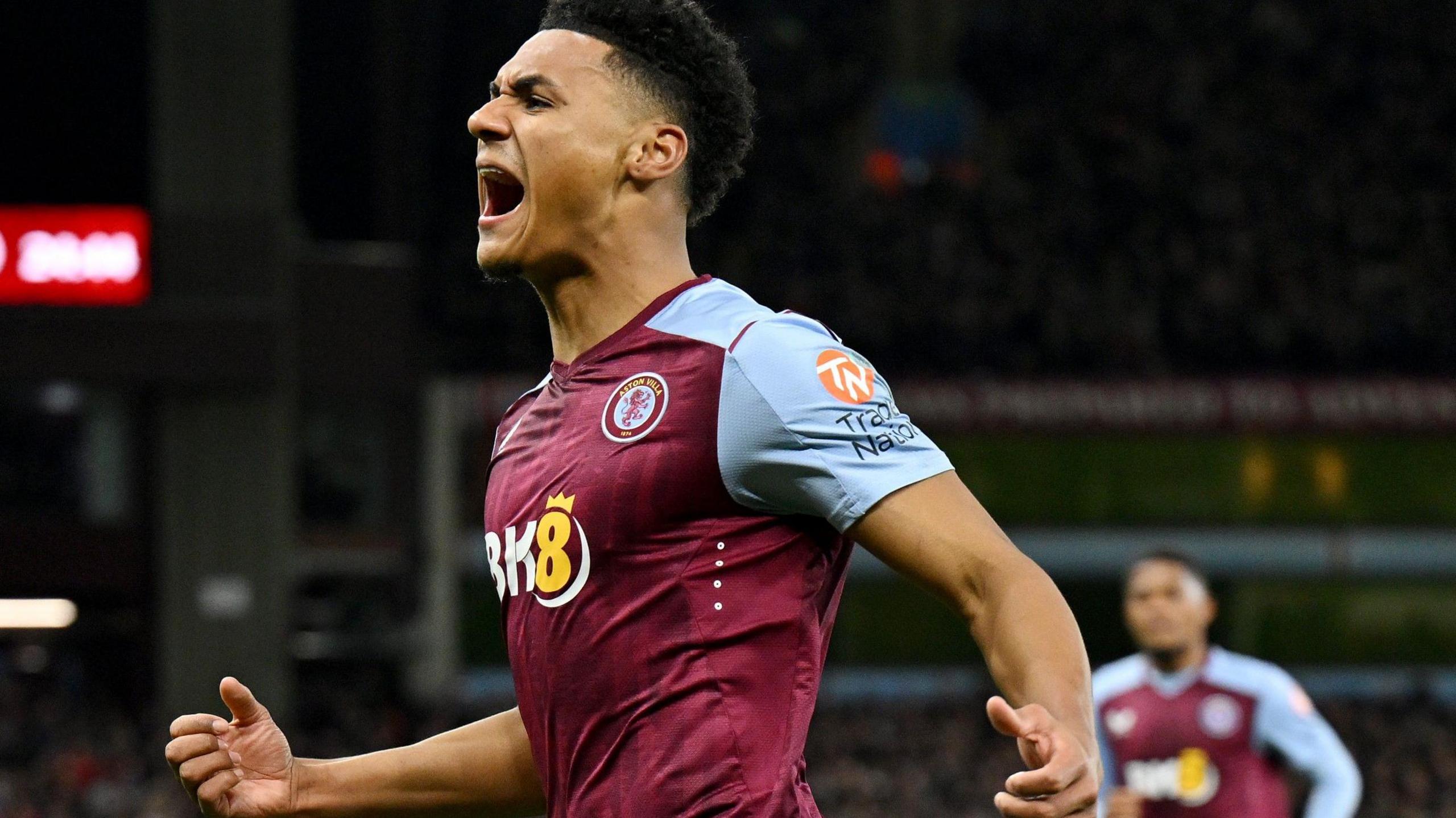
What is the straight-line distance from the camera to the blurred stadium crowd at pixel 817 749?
14.9m

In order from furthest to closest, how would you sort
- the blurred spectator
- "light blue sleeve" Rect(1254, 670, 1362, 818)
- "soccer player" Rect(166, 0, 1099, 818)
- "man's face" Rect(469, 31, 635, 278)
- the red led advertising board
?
the blurred spectator
the red led advertising board
"light blue sleeve" Rect(1254, 670, 1362, 818)
"man's face" Rect(469, 31, 635, 278)
"soccer player" Rect(166, 0, 1099, 818)

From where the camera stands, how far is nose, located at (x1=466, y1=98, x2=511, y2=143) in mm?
2629

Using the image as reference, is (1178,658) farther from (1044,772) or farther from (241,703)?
(1044,772)

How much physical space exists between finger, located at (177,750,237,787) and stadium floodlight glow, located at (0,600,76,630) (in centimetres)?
1524

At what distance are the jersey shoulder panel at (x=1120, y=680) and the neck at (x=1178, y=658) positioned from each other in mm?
60

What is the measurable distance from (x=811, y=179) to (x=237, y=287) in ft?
27.2

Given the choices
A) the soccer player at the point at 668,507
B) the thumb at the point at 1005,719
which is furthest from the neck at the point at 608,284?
the thumb at the point at 1005,719

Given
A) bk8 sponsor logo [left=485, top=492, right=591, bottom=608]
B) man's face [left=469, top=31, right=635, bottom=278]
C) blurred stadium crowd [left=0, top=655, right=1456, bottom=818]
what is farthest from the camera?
blurred stadium crowd [left=0, top=655, right=1456, bottom=818]

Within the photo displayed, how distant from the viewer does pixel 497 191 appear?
2705 mm

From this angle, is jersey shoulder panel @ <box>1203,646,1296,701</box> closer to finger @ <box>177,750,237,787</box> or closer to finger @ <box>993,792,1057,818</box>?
finger @ <box>177,750,237,787</box>

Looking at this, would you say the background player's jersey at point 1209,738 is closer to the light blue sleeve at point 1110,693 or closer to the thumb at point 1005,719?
the light blue sleeve at point 1110,693

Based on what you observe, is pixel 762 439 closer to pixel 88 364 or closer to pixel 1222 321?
pixel 88 364

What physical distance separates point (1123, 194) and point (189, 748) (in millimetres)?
20163

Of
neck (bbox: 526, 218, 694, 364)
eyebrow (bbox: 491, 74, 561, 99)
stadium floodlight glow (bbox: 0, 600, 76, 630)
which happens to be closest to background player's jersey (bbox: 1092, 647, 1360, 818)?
neck (bbox: 526, 218, 694, 364)
